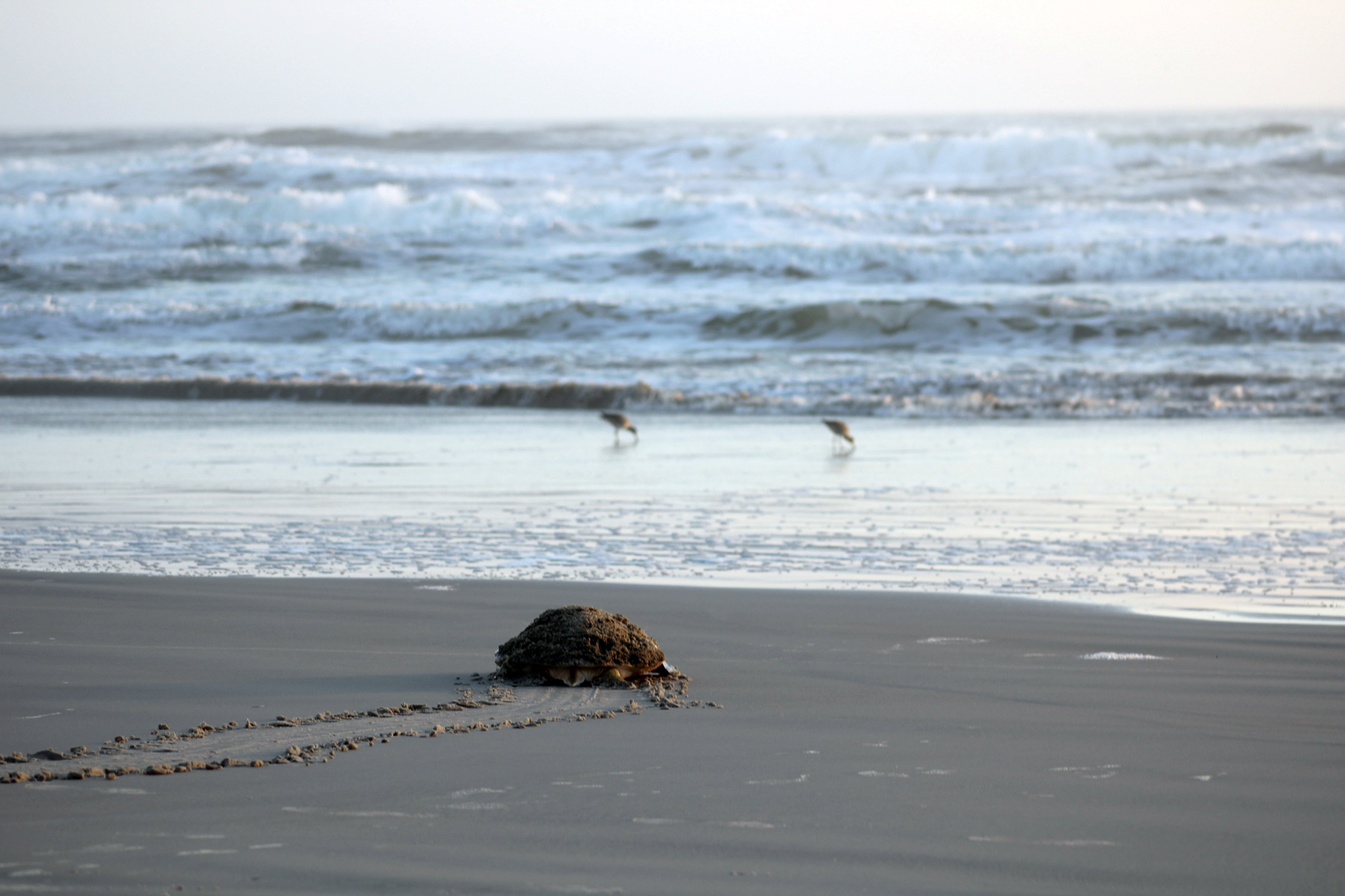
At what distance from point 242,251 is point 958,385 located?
55.4 ft

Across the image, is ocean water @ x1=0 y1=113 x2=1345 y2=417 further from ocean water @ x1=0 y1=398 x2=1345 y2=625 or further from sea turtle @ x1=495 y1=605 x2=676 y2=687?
sea turtle @ x1=495 y1=605 x2=676 y2=687

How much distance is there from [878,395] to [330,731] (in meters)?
9.83

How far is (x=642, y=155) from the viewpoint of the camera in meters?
39.4

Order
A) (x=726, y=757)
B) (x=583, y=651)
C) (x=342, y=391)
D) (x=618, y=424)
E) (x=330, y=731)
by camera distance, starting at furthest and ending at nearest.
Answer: (x=342, y=391) → (x=618, y=424) → (x=583, y=651) → (x=330, y=731) → (x=726, y=757)

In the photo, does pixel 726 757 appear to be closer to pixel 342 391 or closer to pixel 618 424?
pixel 618 424

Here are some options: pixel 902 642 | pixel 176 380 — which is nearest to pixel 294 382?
pixel 176 380

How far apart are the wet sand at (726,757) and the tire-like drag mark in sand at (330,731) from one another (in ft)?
0.17

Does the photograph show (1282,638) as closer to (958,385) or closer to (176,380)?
(958,385)

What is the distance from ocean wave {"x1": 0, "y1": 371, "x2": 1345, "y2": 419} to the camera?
A: 11.7 meters

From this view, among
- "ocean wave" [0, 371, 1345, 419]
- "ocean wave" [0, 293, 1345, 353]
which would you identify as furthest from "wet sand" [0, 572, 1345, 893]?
"ocean wave" [0, 293, 1345, 353]

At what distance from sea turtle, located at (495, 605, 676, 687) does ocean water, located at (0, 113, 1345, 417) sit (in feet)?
27.7

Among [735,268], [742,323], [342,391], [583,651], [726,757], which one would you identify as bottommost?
[726,757]

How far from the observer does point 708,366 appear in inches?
577

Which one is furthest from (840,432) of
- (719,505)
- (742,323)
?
(742,323)
